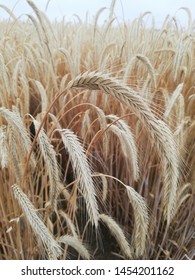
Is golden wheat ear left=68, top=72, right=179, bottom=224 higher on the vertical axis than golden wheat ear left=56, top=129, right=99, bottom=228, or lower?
higher

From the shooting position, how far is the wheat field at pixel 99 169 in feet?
3.12

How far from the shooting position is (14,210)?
1229 mm

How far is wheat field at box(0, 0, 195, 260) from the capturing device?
3.12 ft

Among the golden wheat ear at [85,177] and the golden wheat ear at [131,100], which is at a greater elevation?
the golden wheat ear at [131,100]

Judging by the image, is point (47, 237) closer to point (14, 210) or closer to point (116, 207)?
point (14, 210)

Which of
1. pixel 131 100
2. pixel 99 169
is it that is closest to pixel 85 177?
pixel 131 100

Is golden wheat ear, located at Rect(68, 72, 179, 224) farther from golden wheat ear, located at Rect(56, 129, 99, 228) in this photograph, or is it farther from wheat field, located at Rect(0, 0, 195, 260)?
golden wheat ear, located at Rect(56, 129, 99, 228)

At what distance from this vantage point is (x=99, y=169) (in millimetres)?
1615

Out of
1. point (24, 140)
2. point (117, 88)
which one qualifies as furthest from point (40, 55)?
point (117, 88)

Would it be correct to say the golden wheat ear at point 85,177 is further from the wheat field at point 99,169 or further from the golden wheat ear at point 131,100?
the golden wheat ear at point 131,100

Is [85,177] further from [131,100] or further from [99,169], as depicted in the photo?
[99,169]

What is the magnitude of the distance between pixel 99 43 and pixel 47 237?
5.28 feet

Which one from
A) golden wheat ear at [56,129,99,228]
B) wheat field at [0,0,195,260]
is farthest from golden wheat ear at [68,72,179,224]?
golden wheat ear at [56,129,99,228]

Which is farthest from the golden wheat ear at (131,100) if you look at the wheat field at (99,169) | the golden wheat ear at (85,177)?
the golden wheat ear at (85,177)
